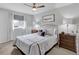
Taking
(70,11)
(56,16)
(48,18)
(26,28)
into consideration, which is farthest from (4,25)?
(70,11)

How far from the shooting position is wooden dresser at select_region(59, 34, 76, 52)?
4.21 feet

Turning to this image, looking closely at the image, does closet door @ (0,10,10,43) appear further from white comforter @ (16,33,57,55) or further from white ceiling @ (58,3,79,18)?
white ceiling @ (58,3,79,18)

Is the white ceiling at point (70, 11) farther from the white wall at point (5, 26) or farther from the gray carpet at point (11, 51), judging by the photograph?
the white wall at point (5, 26)

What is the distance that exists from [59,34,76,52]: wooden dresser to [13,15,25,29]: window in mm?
781

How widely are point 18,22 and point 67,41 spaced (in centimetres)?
107

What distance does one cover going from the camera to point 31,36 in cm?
132

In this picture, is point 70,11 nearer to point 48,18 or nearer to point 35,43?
point 48,18

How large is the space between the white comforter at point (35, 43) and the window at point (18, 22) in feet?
0.70

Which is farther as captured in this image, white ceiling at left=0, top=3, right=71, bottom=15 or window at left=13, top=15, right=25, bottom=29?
window at left=13, top=15, right=25, bottom=29

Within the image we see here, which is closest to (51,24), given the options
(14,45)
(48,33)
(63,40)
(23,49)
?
(48,33)

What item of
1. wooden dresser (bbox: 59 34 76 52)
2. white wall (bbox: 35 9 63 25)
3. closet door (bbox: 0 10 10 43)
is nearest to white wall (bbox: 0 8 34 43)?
closet door (bbox: 0 10 10 43)

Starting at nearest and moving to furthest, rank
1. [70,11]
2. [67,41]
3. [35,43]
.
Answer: [35,43] < [70,11] < [67,41]

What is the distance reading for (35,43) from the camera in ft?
3.91

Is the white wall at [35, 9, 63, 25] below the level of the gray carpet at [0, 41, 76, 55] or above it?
above
